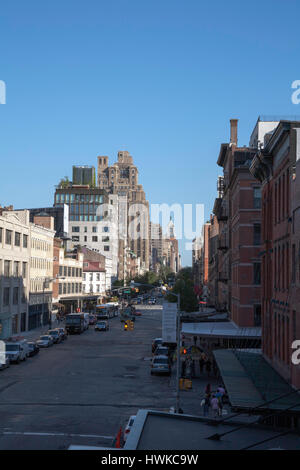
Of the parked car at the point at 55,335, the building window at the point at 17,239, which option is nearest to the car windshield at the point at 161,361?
the parked car at the point at 55,335

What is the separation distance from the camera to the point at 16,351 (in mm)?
47469

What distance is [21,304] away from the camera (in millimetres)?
73125

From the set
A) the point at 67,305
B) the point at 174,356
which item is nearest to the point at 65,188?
the point at 67,305

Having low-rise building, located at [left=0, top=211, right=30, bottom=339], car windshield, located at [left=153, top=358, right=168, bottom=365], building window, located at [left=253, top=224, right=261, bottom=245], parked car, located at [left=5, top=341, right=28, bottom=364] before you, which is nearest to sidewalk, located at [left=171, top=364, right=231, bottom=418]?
car windshield, located at [left=153, top=358, right=168, bottom=365]

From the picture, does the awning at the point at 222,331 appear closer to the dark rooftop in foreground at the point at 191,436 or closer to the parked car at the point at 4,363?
the parked car at the point at 4,363

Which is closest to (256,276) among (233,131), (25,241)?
(233,131)

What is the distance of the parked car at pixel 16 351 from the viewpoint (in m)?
47.2

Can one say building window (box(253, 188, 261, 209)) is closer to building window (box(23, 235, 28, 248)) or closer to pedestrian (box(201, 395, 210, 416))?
pedestrian (box(201, 395, 210, 416))

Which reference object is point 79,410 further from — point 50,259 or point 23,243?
point 50,259

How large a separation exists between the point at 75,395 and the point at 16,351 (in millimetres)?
15284

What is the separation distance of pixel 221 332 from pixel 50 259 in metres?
50.0

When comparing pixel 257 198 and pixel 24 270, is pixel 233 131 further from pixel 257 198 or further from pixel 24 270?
pixel 24 270

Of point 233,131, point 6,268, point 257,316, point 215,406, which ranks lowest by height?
point 215,406

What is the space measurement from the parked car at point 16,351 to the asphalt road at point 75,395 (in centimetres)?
70
